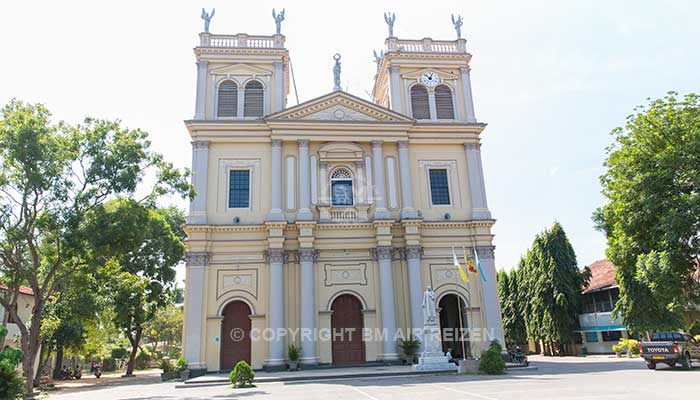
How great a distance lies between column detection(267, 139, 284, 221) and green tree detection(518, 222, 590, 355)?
20312 millimetres

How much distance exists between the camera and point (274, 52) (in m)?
26.2

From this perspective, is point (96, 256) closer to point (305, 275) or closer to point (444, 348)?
point (305, 275)

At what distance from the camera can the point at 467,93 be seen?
27047mm

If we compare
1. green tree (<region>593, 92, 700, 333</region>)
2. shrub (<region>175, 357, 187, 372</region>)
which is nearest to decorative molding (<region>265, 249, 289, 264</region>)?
shrub (<region>175, 357, 187, 372</region>)

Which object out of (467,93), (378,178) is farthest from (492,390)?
(467,93)

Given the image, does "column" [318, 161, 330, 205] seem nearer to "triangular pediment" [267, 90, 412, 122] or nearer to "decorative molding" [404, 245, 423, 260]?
"triangular pediment" [267, 90, 412, 122]

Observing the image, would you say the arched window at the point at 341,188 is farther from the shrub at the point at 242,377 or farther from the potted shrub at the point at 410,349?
the shrub at the point at 242,377

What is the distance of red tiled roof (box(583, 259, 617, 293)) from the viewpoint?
31978 millimetres

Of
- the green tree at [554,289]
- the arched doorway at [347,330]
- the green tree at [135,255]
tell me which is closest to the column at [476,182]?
the arched doorway at [347,330]

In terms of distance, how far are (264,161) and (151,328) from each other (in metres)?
32.0

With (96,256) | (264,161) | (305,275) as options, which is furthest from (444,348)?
(96,256)

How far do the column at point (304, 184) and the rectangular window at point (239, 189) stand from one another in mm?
2646

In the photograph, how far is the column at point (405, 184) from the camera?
23.9 meters

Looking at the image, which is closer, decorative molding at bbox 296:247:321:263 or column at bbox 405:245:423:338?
column at bbox 405:245:423:338
